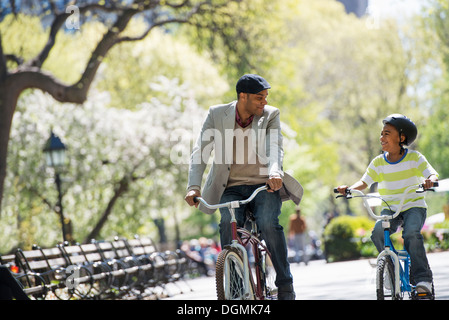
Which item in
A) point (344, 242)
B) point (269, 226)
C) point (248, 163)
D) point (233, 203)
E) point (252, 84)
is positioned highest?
point (252, 84)

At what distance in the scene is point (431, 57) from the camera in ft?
122

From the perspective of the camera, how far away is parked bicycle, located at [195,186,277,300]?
5.21 metres

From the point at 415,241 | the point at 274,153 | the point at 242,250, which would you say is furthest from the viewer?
the point at 415,241

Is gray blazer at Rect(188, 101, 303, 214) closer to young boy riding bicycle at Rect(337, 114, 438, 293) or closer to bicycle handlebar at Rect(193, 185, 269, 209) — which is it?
bicycle handlebar at Rect(193, 185, 269, 209)

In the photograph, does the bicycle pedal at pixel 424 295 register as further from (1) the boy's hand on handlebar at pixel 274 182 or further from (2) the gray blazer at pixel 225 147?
(1) the boy's hand on handlebar at pixel 274 182

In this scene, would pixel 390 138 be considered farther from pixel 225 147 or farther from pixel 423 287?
pixel 225 147

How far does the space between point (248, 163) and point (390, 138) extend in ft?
4.26

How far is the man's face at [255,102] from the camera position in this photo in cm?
589

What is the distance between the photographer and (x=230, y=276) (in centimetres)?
532

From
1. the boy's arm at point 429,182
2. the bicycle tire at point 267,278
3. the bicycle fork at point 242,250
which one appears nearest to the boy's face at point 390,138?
the boy's arm at point 429,182

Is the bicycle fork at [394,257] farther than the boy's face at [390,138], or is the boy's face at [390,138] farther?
the boy's face at [390,138]

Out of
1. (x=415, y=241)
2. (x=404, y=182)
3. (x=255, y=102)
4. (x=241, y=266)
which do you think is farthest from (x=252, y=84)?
(x=415, y=241)

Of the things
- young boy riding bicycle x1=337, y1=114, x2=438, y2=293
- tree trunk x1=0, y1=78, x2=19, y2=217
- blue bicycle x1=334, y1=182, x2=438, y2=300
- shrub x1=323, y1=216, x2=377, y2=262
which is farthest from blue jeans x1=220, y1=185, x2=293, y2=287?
shrub x1=323, y1=216, x2=377, y2=262

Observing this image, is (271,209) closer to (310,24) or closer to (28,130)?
(28,130)
